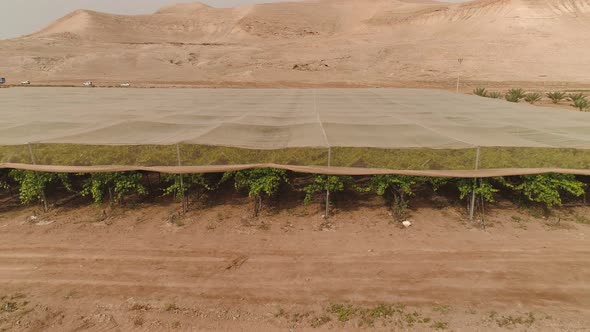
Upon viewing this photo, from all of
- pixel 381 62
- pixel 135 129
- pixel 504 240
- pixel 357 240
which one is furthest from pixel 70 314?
pixel 381 62

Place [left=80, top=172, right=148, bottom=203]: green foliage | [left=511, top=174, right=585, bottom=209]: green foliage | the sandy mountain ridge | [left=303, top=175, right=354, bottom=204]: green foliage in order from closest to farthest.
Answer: [left=511, top=174, right=585, bottom=209]: green foliage < [left=303, top=175, right=354, bottom=204]: green foliage < [left=80, top=172, right=148, bottom=203]: green foliage < the sandy mountain ridge

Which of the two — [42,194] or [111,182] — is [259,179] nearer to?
[111,182]

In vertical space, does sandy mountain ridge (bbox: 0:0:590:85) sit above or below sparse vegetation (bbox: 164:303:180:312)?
above

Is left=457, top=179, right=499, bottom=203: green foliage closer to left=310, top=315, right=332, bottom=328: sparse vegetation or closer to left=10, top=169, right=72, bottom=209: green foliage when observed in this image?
left=310, top=315, right=332, bottom=328: sparse vegetation

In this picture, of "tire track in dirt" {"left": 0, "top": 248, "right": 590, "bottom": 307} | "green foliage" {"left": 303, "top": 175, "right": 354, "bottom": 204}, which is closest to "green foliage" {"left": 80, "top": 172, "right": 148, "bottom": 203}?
"tire track in dirt" {"left": 0, "top": 248, "right": 590, "bottom": 307}

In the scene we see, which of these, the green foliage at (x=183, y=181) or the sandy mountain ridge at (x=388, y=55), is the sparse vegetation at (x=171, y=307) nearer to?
the green foliage at (x=183, y=181)

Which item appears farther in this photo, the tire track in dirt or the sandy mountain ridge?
the sandy mountain ridge

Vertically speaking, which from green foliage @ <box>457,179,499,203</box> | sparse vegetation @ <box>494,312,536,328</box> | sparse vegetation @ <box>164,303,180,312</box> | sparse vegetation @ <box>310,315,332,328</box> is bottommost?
sparse vegetation @ <box>494,312,536,328</box>

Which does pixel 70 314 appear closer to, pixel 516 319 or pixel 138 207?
pixel 138 207

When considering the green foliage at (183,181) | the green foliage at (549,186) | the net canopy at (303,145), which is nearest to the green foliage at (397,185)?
the net canopy at (303,145)
